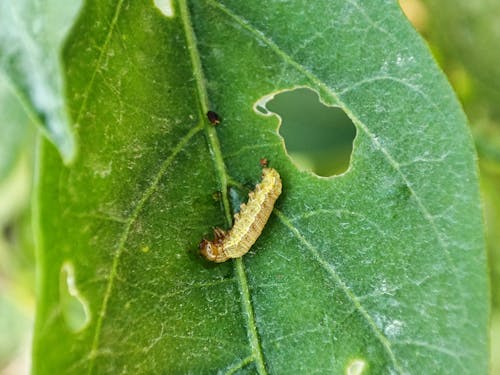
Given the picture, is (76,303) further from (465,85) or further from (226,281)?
(465,85)

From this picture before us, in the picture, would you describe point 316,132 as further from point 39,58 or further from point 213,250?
point 39,58

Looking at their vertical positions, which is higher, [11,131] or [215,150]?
[215,150]

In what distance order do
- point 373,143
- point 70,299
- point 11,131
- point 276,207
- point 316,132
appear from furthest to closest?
point 316,132
point 11,131
point 276,207
point 373,143
point 70,299

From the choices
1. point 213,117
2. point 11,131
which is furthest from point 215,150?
point 11,131

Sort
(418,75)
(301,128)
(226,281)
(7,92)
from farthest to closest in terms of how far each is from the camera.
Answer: (301,128) → (7,92) → (226,281) → (418,75)

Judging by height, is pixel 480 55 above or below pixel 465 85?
above

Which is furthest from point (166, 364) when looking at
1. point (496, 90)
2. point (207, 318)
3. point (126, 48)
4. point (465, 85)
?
point (465, 85)
